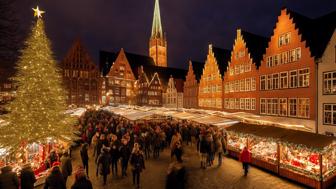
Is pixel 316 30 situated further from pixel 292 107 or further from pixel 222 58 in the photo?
pixel 222 58

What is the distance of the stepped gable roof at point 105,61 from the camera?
209 ft

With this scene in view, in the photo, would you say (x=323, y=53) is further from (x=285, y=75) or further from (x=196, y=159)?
(x=196, y=159)

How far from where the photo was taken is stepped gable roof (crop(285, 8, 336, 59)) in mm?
20566

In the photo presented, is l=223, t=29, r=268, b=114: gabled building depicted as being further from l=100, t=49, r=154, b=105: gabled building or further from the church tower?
the church tower

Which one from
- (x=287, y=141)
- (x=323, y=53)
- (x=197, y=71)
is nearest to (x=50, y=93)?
(x=287, y=141)

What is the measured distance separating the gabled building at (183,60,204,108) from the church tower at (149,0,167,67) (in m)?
46.7

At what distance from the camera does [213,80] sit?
37312 millimetres

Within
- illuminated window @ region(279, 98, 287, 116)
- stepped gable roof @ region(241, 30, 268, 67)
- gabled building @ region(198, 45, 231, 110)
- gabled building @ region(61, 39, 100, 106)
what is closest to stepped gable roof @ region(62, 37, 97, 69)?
gabled building @ region(61, 39, 100, 106)

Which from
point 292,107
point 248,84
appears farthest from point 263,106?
point 292,107

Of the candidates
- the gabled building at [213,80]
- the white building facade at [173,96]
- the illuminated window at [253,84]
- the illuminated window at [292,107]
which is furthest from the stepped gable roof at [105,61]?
the illuminated window at [292,107]

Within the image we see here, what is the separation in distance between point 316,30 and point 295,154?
18.6 metres

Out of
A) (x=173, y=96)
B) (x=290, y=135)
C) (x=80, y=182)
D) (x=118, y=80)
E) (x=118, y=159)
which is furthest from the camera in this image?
(x=118, y=80)

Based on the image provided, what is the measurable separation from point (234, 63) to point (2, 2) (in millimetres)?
27956

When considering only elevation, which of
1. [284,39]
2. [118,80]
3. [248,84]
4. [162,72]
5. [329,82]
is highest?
[162,72]
